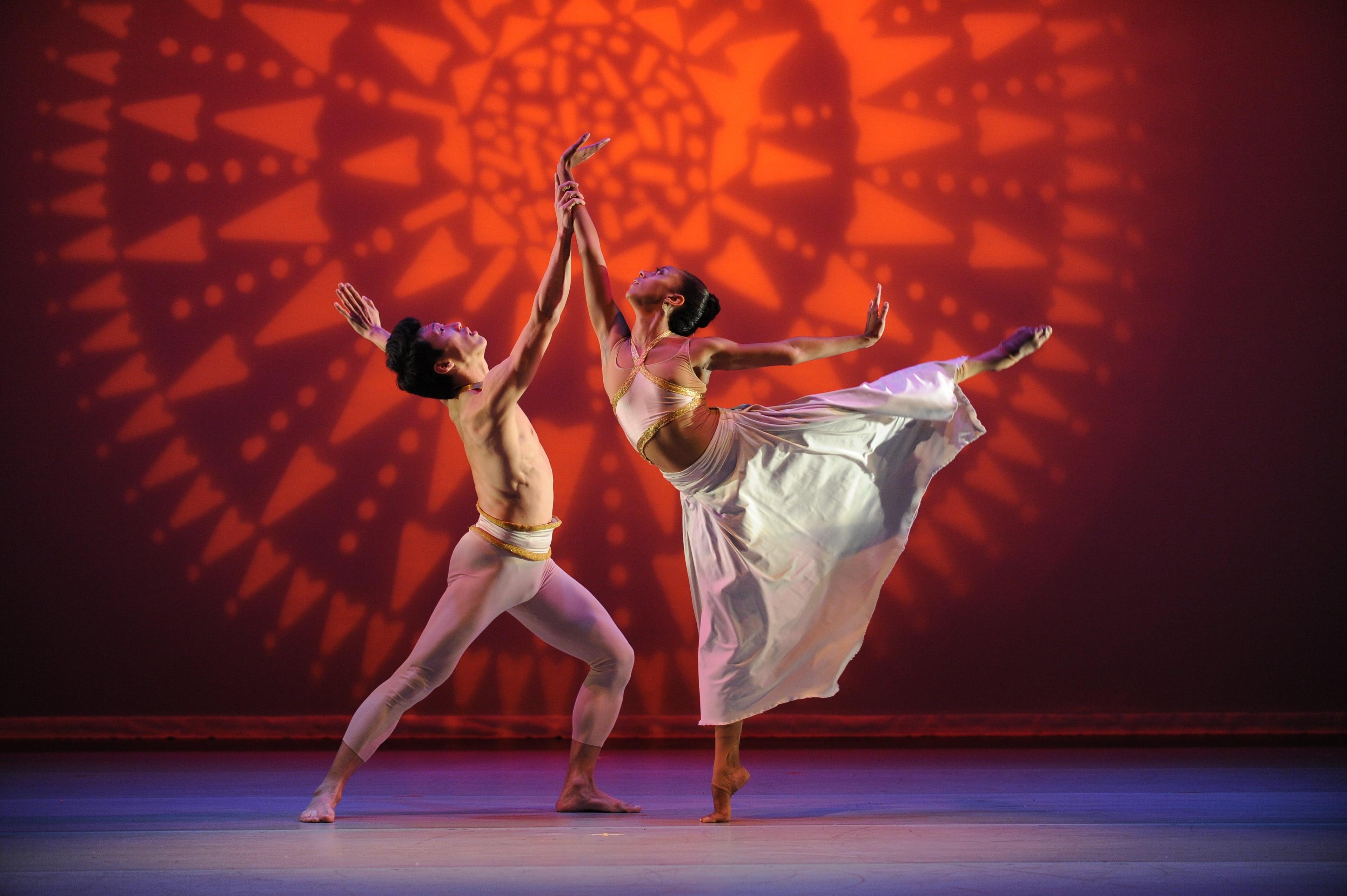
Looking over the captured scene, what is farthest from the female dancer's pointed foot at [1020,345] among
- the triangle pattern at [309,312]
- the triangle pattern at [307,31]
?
the triangle pattern at [307,31]

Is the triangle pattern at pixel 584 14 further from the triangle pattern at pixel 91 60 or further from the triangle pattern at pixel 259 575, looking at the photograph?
the triangle pattern at pixel 259 575

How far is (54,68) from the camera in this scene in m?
4.22

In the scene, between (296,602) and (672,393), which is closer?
(672,393)

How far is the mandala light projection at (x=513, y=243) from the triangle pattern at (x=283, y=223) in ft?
0.05

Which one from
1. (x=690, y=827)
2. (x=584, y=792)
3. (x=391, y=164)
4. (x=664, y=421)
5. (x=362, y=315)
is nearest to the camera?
(x=690, y=827)

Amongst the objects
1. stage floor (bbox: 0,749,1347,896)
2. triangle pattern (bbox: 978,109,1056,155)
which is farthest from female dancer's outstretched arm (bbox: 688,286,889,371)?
triangle pattern (bbox: 978,109,1056,155)

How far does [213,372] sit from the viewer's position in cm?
415

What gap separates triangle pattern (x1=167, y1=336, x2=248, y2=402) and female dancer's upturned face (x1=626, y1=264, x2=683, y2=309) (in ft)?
→ 7.22

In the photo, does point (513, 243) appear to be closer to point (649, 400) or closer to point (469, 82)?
point (469, 82)

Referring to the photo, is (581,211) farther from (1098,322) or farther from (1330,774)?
(1330,774)

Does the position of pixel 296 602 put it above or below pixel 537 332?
below

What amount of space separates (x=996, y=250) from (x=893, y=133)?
2.07ft

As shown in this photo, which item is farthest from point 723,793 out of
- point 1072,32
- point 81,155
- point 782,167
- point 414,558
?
point 81,155

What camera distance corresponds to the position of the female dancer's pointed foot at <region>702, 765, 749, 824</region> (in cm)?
245
